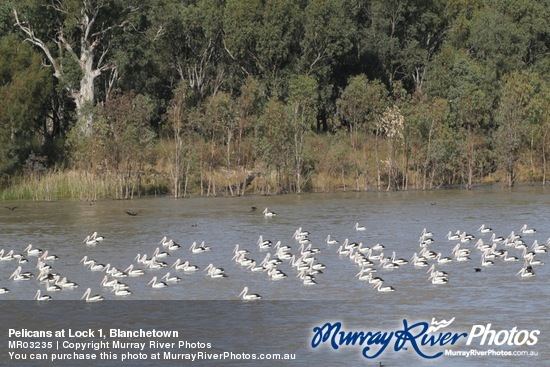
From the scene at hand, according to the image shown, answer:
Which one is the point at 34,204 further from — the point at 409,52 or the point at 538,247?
the point at 409,52

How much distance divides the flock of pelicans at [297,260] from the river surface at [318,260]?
213 millimetres

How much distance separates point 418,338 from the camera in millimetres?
25109

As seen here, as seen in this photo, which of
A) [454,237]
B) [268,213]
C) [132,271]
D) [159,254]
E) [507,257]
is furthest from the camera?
[268,213]

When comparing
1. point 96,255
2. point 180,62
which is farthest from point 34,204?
point 180,62

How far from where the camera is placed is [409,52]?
89562 mm

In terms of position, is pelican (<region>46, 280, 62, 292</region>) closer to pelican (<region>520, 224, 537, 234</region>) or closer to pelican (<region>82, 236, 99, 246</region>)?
pelican (<region>82, 236, 99, 246</region>)

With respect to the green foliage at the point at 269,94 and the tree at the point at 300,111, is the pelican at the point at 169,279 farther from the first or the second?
the tree at the point at 300,111

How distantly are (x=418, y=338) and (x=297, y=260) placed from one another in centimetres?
1177

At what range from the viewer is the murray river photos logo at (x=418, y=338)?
24359mm

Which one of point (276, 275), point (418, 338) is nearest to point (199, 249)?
point (276, 275)

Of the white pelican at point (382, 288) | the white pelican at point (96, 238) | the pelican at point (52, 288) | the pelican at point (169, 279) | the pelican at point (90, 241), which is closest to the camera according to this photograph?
the white pelican at point (382, 288)

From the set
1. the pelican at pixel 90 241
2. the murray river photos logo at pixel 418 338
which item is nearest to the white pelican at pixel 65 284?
the murray river photos logo at pixel 418 338

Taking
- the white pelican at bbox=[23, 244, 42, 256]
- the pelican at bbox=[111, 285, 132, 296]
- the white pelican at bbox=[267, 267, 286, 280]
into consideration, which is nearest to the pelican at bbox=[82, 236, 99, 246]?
the white pelican at bbox=[23, 244, 42, 256]

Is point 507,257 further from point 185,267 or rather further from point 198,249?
point 198,249
